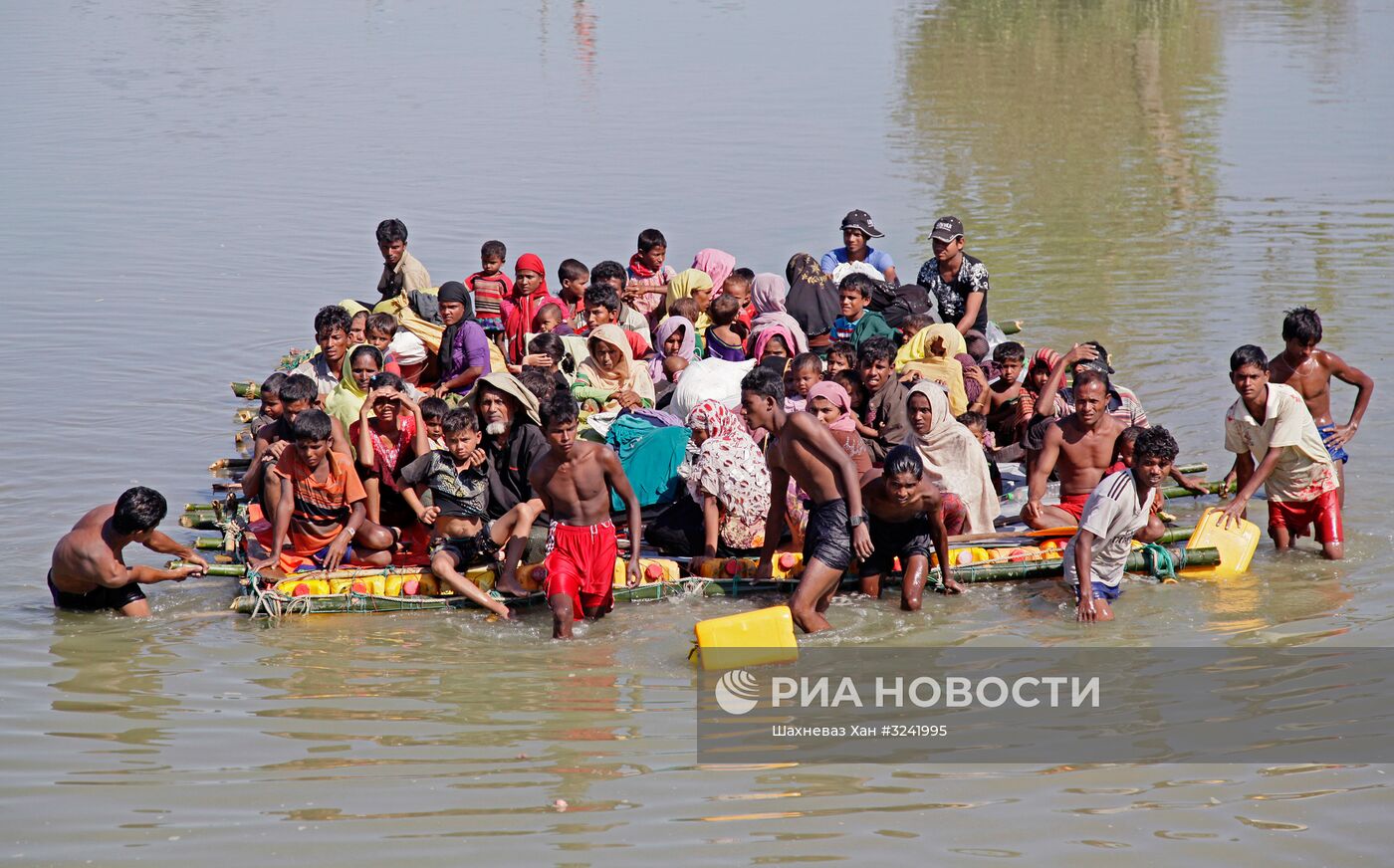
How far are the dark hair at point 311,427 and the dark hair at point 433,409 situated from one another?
2.29 ft

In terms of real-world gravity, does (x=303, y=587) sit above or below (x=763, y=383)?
below

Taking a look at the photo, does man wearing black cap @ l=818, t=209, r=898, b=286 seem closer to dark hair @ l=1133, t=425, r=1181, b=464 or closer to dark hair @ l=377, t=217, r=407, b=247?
dark hair @ l=377, t=217, r=407, b=247

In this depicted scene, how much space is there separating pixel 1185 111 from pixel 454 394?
18.0m

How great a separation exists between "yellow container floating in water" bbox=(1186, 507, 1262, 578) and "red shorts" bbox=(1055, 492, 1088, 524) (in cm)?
65

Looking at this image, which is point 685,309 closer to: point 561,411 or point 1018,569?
point 561,411

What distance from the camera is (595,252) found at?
653 inches

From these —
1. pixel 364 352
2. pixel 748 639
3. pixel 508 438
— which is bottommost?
pixel 748 639

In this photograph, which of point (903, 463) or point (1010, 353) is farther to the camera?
point (1010, 353)

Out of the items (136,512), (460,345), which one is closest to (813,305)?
(460,345)

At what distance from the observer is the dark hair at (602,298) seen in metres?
10.2

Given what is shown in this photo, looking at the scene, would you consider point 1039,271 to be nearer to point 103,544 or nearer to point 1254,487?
point 1254,487

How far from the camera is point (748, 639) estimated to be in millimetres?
7246

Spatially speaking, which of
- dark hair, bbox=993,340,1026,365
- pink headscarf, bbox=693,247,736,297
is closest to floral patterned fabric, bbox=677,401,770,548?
dark hair, bbox=993,340,1026,365

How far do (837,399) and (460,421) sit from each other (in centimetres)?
212
